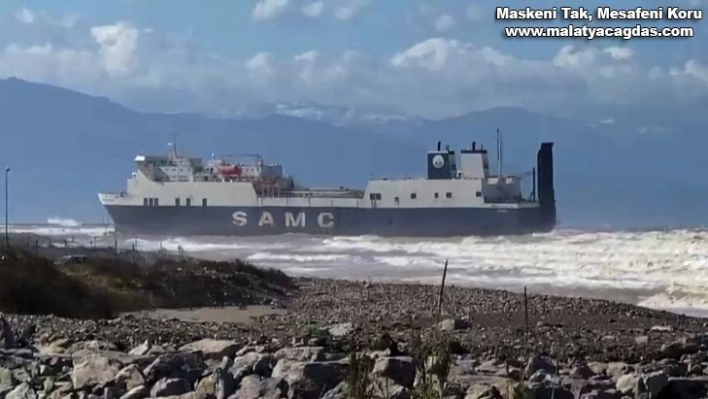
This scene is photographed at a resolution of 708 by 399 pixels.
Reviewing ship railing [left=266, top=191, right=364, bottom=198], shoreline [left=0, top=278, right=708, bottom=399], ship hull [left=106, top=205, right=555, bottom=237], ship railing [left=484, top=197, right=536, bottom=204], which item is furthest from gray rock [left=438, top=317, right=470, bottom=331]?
ship railing [left=266, top=191, right=364, bottom=198]

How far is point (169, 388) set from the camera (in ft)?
21.7

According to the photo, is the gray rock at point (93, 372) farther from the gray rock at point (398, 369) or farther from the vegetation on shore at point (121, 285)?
the vegetation on shore at point (121, 285)

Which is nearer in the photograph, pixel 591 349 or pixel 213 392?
pixel 213 392

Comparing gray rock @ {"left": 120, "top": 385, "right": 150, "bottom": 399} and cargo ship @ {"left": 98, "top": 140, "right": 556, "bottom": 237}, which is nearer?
gray rock @ {"left": 120, "top": 385, "right": 150, "bottom": 399}

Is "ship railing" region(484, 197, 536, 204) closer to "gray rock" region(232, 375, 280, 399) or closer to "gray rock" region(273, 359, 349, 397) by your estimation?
"gray rock" region(273, 359, 349, 397)

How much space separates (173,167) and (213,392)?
44.8m

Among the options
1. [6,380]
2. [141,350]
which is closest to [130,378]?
[6,380]

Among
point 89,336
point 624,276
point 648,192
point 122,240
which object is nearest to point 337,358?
point 89,336

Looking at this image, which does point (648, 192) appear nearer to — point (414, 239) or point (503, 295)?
point (414, 239)

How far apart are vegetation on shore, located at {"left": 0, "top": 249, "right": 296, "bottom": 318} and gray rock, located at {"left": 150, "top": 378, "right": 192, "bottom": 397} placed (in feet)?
24.0

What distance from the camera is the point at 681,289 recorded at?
76.6ft

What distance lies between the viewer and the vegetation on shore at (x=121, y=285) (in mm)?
14320

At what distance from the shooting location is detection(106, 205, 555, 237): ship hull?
45.0 meters

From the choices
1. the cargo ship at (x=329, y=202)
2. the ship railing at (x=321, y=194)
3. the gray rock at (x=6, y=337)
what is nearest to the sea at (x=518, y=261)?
the cargo ship at (x=329, y=202)
